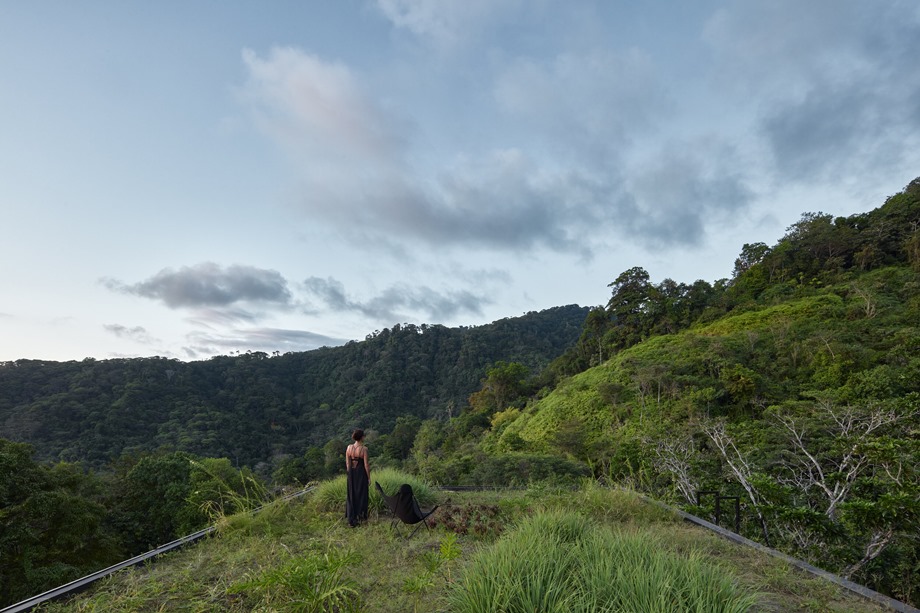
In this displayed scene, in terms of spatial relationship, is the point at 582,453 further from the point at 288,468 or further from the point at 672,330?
the point at 288,468

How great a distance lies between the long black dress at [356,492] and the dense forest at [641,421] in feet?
3.94

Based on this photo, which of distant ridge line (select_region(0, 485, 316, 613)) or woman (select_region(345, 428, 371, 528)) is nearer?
distant ridge line (select_region(0, 485, 316, 613))

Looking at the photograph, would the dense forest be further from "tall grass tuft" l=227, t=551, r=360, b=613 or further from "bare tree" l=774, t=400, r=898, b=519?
"tall grass tuft" l=227, t=551, r=360, b=613

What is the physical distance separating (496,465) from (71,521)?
11.0 m

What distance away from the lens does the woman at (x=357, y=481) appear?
194 inches

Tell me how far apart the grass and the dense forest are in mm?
1103

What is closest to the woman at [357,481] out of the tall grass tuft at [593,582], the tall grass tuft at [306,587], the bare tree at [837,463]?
the tall grass tuft at [306,587]

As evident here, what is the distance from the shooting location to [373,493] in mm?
5645

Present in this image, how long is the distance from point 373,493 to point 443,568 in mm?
2967

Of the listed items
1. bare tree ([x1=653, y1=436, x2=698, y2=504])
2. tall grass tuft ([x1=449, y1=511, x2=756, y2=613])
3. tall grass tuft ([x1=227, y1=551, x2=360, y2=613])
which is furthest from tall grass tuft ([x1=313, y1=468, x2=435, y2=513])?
bare tree ([x1=653, y1=436, x2=698, y2=504])

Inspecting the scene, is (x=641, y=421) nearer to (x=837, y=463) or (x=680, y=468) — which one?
(x=837, y=463)

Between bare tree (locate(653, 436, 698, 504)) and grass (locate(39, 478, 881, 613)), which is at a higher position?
grass (locate(39, 478, 881, 613))

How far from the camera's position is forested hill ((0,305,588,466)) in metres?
31.3

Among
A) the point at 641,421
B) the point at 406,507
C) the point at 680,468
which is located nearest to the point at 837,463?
the point at 680,468
